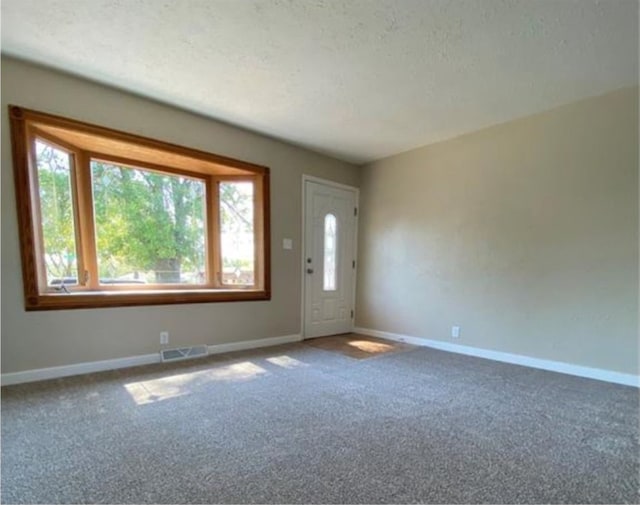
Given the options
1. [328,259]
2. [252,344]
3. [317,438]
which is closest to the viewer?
[317,438]

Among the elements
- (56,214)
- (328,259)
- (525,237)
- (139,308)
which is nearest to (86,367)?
(139,308)

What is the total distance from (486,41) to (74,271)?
387cm

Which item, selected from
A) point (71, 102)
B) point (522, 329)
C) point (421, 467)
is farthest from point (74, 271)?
point (522, 329)

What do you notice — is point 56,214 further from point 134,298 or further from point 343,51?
point 343,51

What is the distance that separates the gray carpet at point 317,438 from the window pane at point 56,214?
98 cm

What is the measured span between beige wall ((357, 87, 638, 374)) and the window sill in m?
1.98

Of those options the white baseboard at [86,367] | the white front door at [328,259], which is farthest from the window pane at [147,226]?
the white front door at [328,259]

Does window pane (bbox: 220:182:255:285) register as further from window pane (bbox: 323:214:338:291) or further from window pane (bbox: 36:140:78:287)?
window pane (bbox: 36:140:78:287)

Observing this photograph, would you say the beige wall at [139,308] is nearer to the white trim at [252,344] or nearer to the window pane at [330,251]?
the white trim at [252,344]

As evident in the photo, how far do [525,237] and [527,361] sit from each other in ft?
4.12

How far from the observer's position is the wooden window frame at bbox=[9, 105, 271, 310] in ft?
8.36

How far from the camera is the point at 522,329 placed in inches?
131

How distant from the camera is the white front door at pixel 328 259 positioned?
4395 mm

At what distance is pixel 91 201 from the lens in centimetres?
318
